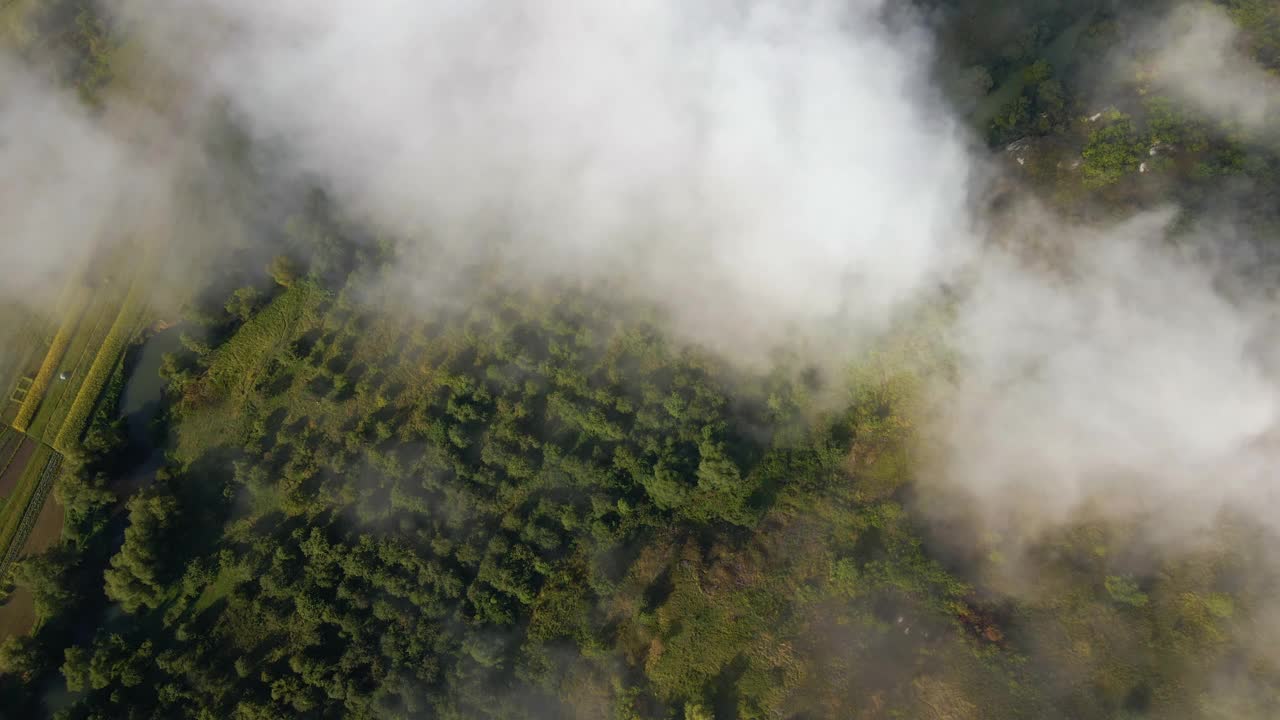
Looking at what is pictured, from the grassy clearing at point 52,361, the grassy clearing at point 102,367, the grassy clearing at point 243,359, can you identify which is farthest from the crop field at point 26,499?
the grassy clearing at point 243,359

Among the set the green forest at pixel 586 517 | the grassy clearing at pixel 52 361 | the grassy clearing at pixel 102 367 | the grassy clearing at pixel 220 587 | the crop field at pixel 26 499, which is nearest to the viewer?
the green forest at pixel 586 517

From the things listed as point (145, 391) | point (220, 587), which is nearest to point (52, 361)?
point (145, 391)

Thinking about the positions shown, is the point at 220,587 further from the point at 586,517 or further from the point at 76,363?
the point at 586,517

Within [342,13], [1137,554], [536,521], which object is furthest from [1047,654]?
[342,13]

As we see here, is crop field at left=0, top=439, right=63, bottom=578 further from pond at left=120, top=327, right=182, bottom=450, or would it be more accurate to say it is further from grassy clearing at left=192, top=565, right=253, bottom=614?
grassy clearing at left=192, top=565, right=253, bottom=614

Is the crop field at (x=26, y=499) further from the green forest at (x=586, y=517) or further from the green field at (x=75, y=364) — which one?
the green field at (x=75, y=364)

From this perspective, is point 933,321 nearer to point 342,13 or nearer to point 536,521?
point 536,521

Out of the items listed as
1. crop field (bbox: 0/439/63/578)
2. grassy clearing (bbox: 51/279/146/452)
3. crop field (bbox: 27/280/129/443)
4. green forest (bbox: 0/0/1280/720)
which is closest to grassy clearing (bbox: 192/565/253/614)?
green forest (bbox: 0/0/1280/720)
